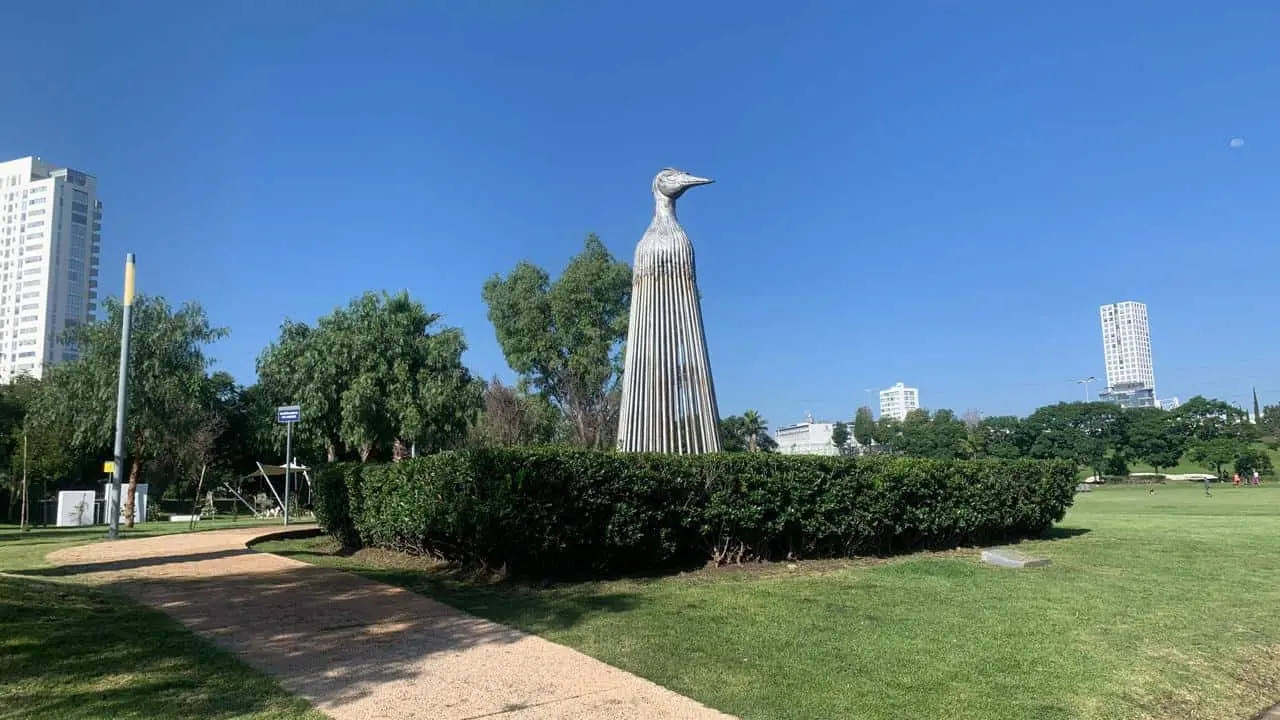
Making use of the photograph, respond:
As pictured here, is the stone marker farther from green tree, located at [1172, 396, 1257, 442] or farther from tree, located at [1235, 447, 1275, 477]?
green tree, located at [1172, 396, 1257, 442]

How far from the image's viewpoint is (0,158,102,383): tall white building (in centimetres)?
10769

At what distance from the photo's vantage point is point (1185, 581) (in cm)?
1132

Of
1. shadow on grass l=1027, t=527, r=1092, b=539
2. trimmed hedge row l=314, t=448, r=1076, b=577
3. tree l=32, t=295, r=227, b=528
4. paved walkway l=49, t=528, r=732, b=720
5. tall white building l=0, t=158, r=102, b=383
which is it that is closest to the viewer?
paved walkway l=49, t=528, r=732, b=720

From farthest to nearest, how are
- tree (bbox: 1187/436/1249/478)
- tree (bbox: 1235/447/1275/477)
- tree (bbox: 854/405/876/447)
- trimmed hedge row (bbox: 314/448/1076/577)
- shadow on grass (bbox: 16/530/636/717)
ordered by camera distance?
tree (bbox: 854/405/876/447) < tree (bbox: 1187/436/1249/478) < tree (bbox: 1235/447/1275/477) < trimmed hedge row (bbox: 314/448/1076/577) < shadow on grass (bbox: 16/530/636/717)

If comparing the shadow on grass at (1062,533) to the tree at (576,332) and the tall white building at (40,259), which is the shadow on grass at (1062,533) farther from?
the tall white building at (40,259)

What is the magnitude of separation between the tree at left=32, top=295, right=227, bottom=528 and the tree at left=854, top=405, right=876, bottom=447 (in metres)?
103

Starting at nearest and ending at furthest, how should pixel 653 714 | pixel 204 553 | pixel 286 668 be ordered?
pixel 653 714 < pixel 286 668 < pixel 204 553

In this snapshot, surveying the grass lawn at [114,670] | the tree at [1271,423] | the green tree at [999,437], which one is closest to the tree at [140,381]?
the grass lawn at [114,670]

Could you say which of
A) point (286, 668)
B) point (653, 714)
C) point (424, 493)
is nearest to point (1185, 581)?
point (653, 714)

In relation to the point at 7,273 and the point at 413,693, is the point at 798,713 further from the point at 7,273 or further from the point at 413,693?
the point at 7,273

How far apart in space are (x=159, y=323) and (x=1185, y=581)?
29.0 metres

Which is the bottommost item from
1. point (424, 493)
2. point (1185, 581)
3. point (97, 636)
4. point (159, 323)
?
point (1185, 581)

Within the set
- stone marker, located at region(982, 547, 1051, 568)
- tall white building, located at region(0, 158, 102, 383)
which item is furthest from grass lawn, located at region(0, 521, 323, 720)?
tall white building, located at region(0, 158, 102, 383)

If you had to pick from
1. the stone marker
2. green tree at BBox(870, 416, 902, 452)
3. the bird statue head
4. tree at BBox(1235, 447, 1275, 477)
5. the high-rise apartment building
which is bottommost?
tree at BBox(1235, 447, 1275, 477)
